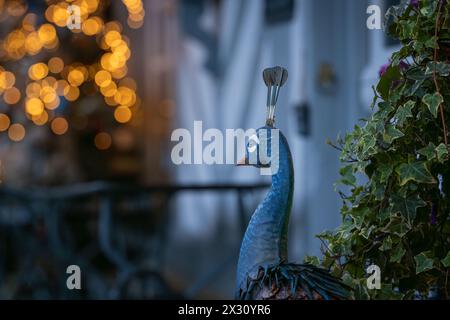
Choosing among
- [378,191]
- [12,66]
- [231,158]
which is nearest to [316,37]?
[231,158]

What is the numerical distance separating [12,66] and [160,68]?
1.28 metres

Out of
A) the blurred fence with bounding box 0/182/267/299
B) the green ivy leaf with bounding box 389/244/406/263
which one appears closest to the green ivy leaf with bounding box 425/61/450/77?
the green ivy leaf with bounding box 389/244/406/263

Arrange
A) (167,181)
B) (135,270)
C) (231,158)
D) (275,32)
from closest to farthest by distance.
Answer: (231,158) < (135,270) < (275,32) < (167,181)

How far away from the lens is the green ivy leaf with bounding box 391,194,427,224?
1.46m

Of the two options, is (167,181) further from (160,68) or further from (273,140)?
(273,140)

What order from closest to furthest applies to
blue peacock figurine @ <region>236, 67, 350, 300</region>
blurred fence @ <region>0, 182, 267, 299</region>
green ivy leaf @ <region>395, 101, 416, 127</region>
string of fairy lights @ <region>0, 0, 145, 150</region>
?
1. blue peacock figurine @ <region>236, 67, 350, 300</region>
2. green ivy leaf @ <region>395, 101, 416, 127</region>
3. blurred fence @ <region>0, 182, 267, 299</region>
4. string of fairy lights @ <region>0, 0, 145, 150</region>

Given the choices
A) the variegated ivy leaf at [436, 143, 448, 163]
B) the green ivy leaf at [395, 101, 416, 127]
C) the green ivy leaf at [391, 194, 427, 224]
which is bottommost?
the green ivy leaf at [391, 194, 427, 224]

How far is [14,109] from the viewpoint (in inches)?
258

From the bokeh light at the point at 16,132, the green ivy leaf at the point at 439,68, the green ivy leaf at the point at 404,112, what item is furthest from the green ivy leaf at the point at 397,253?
the bokeh light at the point at 16,132

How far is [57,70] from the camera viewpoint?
6.86 meters

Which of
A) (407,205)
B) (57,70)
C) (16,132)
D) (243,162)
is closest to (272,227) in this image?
(243,162)

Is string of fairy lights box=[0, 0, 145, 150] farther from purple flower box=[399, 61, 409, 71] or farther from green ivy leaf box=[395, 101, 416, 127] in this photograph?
green ivy leaf box=[395, 101, 416, 127]

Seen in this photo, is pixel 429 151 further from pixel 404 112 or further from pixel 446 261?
pixel 446 261

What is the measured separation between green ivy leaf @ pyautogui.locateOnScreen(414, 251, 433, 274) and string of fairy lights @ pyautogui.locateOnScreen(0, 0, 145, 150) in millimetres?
4498
